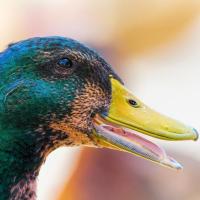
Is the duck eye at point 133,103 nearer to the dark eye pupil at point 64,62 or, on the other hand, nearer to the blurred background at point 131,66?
the dark eye pupil at point 64,62

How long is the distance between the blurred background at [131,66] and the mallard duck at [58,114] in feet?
9.62

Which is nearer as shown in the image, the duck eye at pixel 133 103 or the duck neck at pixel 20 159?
the duck neck at pixel 20 159

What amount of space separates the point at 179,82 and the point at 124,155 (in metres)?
2.52

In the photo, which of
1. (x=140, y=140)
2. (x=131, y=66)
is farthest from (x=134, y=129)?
(x=131, y=66)

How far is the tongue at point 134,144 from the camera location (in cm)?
228

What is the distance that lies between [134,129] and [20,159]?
302mm

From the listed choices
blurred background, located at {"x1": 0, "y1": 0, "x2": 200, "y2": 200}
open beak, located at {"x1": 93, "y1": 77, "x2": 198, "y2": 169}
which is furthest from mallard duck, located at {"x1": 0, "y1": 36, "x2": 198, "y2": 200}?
blurred background, located at {"x1": 0, "y1": 0, "x2": 200, "y2": 200}

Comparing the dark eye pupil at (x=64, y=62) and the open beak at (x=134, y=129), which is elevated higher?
the dark eye pupil at (x=64, y=62)

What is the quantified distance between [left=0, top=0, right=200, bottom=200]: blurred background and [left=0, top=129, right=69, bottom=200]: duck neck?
9.66 feet

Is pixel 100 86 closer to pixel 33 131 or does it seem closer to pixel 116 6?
pixel 33 131

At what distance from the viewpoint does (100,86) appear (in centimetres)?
233

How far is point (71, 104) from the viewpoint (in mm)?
2320

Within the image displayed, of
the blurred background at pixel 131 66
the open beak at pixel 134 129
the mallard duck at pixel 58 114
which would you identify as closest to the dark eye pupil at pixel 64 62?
the mallard duck at pixel 58 114

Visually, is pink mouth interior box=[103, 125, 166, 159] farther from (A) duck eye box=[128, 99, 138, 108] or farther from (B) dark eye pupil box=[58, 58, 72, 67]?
(B) dark eye pupil box=[58, 58, 72, 67]
